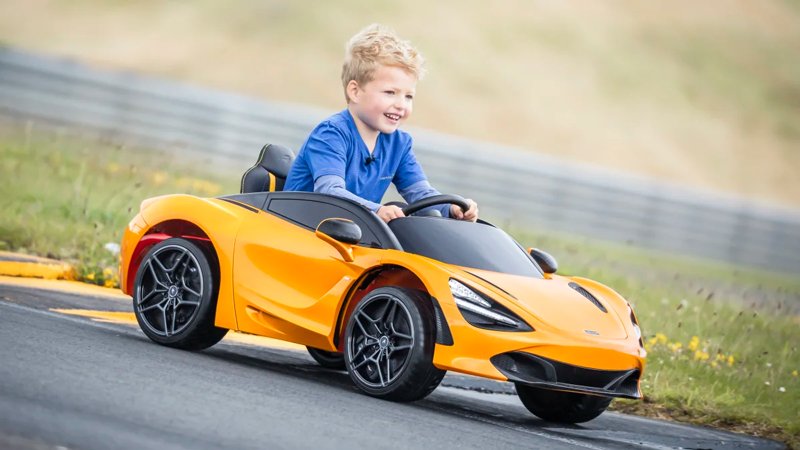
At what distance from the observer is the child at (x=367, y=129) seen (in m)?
7.81

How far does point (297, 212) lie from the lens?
7.60 metres

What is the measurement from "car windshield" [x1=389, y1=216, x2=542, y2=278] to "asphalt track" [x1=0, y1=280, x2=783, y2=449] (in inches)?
32.1

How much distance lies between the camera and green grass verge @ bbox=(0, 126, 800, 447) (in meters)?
8.97

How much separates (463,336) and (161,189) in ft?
31.5

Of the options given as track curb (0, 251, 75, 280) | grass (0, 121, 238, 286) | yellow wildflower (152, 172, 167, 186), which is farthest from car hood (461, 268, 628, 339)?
yellow wildflower (152, 172, 167, 186)

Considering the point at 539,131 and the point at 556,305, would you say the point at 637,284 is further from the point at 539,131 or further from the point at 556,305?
the point at 539,131

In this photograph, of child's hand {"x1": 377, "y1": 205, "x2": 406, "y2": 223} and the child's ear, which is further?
the child's ear

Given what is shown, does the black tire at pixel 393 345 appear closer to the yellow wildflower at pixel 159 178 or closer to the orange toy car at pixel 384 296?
the orange toy car at pixel 384 296

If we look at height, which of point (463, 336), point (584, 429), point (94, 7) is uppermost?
point (94, 7)

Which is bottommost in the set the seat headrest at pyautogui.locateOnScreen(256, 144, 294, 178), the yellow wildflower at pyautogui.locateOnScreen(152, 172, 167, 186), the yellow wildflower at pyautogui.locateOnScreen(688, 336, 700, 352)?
the yellow wildflower at pyautogui.locateOnScreen(688, 336, 700, 352)

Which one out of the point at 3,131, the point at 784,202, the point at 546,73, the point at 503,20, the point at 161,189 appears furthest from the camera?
the point at 503,20

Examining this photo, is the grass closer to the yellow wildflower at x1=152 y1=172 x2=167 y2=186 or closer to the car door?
the yellow wildflower at x1=152 y1=172 x2=167 y2=186

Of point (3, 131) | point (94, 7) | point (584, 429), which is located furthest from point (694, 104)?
point (584, 429)

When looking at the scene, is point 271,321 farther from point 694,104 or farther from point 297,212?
point 694,104
